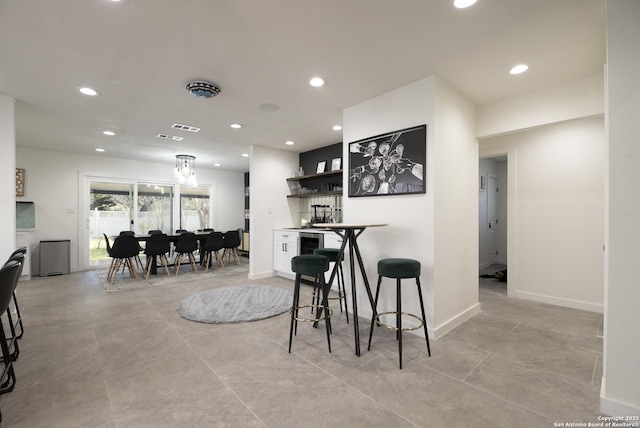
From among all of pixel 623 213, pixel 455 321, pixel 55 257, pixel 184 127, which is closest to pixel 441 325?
pixel 455 321

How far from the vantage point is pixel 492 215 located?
6.57 meters

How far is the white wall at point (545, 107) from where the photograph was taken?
276 cm

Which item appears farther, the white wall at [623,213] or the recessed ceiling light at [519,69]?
the recessed ceiling light at [519,69]

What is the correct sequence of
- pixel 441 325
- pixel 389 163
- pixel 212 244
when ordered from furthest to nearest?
A: pixel 212 244
pixel 389 163
pixel 441 325

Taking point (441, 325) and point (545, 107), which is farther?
point (545, 107)

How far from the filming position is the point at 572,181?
3666mm

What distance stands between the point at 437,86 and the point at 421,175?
882 millimetres

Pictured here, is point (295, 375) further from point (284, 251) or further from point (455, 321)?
point (284, 251)

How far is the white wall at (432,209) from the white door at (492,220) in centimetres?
347

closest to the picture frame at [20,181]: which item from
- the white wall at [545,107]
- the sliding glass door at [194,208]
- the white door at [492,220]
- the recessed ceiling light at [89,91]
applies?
the sliding glass door at [194,208]

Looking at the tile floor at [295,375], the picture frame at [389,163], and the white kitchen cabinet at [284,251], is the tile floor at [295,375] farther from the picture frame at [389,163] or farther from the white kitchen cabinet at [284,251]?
the white kitchen cabinet at [284,251]

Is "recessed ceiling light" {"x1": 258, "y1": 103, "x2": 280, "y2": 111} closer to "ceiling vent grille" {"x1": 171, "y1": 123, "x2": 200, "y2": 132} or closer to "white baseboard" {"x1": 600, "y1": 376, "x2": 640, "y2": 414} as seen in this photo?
"ceiling vent grille" {"x1": 171, "y1": 123, "x2": 200, "y2": 132}

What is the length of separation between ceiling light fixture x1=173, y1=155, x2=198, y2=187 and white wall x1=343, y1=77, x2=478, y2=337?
13.9ft

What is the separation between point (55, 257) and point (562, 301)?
879 cm
